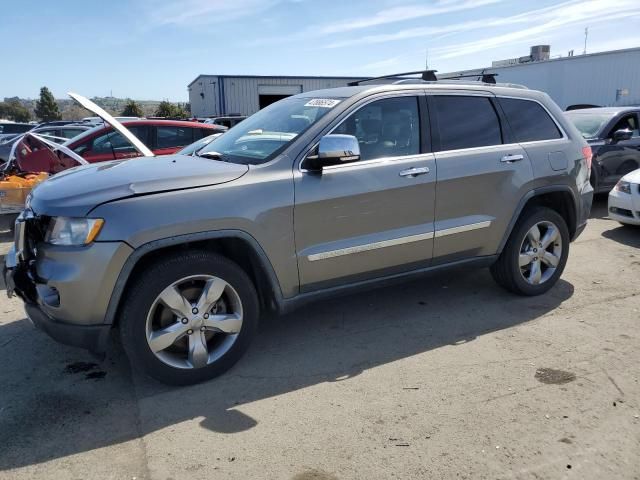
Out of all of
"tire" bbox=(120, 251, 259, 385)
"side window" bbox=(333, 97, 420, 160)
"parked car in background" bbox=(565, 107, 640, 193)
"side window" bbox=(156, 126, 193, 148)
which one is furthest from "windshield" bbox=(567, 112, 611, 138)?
"tire" bbox=(120, 251, 259, 385)

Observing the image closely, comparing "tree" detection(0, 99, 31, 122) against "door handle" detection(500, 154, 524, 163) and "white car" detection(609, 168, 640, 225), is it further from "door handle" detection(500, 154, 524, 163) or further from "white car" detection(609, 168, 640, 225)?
"door handle" detection(500, 154, 524, 163)

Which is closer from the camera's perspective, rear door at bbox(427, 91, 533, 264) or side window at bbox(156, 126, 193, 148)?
rear door at bbox(427, 91, 533, 264)

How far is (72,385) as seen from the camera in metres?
3.33

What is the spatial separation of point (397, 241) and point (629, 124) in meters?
7.36

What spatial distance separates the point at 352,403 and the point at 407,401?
334 mm

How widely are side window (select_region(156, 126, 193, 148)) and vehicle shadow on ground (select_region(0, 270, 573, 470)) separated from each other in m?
4.81

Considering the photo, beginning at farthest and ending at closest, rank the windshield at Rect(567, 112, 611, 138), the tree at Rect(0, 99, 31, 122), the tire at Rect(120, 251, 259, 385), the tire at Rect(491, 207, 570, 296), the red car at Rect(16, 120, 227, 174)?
the tree at Rect(0, 99, 31, 122) < the windshield at Rect(567, 112, 611, 138) < the red car at Rect(16, 120, 227, 174) < the tire at Rect(491, 207, 570, 296) < the tire at Rect(120, 251, 259, 385)

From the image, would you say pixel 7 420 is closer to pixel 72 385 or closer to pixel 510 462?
pixel 72 385

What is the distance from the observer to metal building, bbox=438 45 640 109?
2086 cm

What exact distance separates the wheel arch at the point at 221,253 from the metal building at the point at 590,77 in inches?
736

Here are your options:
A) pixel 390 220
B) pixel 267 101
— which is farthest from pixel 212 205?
pixel 267 101

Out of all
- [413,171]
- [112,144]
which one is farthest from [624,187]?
[112,144]

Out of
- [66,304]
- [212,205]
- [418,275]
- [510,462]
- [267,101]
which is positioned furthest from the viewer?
[267,101]

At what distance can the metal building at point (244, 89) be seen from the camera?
34562 millimetres
